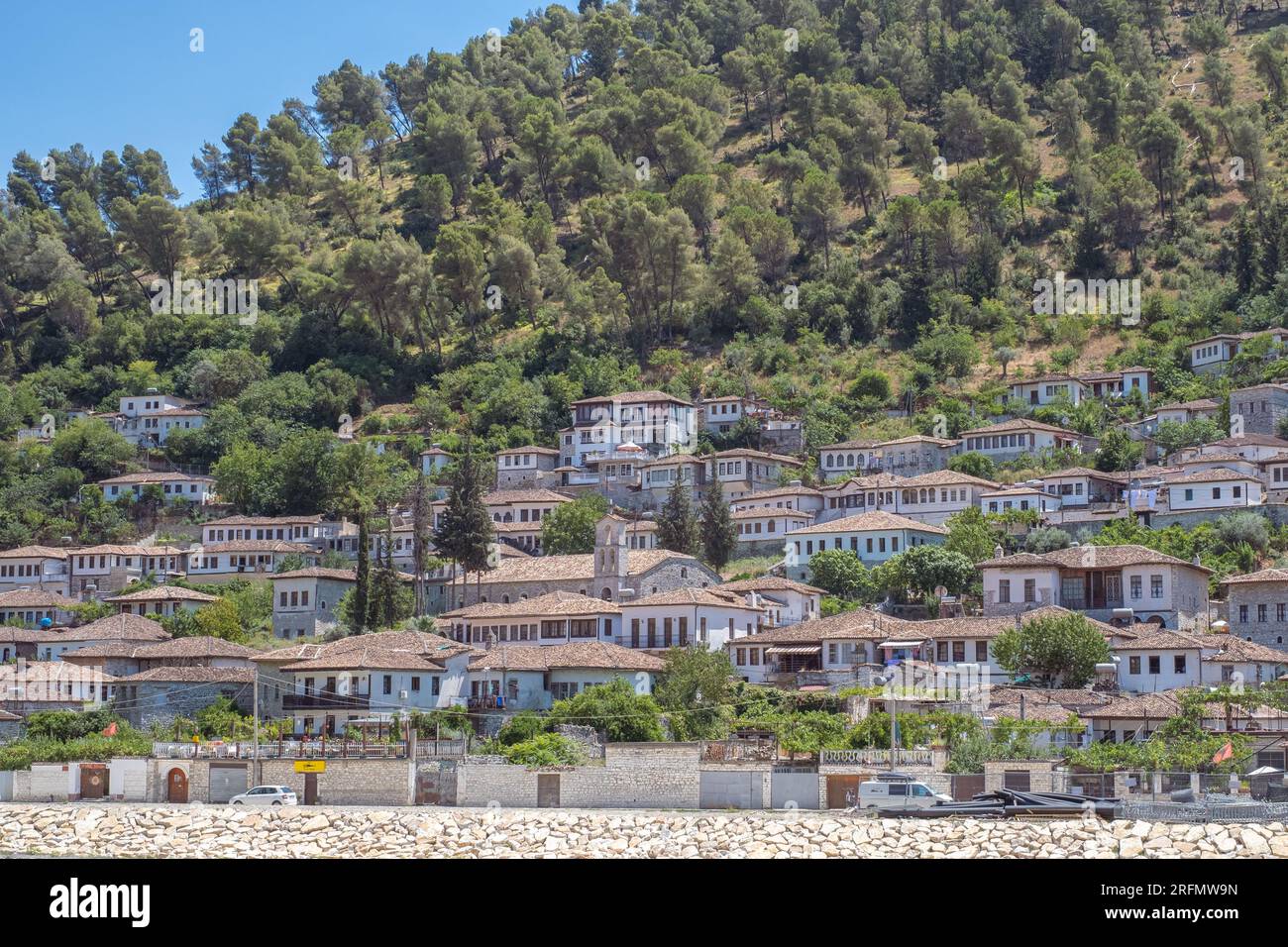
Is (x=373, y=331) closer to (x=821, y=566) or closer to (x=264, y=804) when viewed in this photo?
(x=821, y=566)

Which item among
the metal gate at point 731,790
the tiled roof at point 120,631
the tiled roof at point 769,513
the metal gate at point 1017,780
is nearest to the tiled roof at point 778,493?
the tiled roof at point 769,513

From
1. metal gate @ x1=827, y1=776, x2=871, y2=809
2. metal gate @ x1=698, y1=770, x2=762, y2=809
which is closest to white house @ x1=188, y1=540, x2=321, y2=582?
metal gate @ x1=698, y1=770, x2=762, y2=809

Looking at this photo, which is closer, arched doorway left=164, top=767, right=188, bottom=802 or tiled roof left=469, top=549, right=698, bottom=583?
arched doorway left=164, top=767, right=188, bottom=802

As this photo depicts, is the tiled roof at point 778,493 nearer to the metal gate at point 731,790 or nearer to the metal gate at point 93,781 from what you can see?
the metal gate at point 731,790

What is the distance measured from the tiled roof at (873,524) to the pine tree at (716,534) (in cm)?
Answer: 366

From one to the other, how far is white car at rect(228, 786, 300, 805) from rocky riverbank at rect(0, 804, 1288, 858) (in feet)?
3.84

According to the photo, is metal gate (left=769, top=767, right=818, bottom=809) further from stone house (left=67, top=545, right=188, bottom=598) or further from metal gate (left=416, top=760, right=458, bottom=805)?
stone house (left=67, top=545, right=188, bottom=598)

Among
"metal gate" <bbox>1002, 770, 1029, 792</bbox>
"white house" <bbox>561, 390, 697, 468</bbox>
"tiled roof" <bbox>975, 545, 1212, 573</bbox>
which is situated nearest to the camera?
"metal gate" <bbox>1002, 770, 1029, 792</bbox>

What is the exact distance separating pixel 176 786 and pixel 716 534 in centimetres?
3259

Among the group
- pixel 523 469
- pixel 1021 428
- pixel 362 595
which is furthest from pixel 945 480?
pixel 362 595

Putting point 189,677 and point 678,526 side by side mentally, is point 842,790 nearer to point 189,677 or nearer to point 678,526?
point 189,677

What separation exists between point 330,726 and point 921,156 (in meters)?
82.5

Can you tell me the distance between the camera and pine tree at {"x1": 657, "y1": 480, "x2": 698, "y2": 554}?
264 feet
